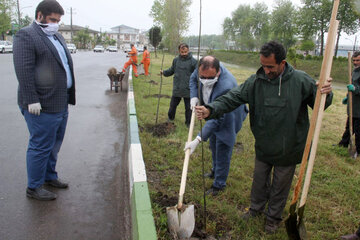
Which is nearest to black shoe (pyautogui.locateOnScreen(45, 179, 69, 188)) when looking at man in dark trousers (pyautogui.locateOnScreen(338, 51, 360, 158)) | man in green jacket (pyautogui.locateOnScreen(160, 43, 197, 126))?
man in green jacket (pyautogui.locateOnScreen(160, 43, 197, 126))

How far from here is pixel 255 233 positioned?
9.07 ft

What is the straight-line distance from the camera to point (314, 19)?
30.8 metres

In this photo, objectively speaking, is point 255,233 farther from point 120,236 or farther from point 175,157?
point 175,157

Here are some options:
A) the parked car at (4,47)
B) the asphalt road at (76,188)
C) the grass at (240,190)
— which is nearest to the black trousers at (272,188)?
the grass at (240,190)

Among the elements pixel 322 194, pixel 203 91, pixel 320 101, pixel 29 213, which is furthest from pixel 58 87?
pixel 322 194

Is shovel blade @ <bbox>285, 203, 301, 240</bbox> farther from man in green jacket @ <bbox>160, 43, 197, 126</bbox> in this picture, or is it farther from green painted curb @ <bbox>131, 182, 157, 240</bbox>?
man in green jacket @ <bbox>160, 43, 197, 126</bbox>

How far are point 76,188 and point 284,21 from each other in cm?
4113

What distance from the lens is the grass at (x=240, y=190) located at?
2.82 m

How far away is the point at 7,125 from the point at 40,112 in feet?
10.9

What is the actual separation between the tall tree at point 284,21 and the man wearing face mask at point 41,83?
39343mm

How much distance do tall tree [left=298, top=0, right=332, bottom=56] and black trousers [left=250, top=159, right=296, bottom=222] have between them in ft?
100

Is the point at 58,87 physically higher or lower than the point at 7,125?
higher

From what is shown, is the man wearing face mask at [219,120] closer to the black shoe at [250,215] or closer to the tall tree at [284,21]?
the black shoe at [250,215]

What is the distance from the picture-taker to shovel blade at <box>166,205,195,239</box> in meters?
2.45
